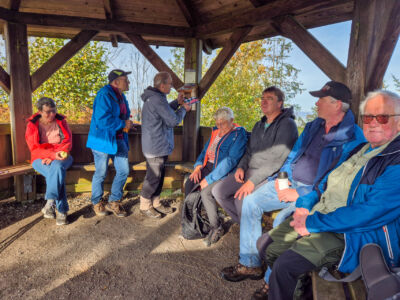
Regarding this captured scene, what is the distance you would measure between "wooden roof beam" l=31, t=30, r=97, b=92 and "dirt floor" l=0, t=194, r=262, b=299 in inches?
78.1

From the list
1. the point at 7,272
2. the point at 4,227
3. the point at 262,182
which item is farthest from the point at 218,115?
the point at 4,227

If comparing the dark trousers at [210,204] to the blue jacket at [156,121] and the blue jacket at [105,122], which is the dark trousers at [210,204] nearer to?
the blue jacket at [156,121]

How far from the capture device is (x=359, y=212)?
163 cm

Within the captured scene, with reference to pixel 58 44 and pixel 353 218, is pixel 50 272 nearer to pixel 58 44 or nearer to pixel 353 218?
pixel 353 218

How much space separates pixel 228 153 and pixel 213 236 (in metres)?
0.99

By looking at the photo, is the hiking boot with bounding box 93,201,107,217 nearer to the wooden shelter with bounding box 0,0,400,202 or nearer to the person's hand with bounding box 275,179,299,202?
the wooden shelter with bounding box 0,0,400,202

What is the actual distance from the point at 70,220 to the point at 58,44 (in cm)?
595

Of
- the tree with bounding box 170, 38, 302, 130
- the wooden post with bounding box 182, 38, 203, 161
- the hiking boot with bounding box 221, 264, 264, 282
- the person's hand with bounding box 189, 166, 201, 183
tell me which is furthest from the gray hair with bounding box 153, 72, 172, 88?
the tree with bounding box 170, 38, 302, 130

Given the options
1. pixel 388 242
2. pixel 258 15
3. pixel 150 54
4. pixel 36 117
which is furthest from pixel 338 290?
pixel 150 54

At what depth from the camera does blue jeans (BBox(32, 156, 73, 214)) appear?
11.8ft

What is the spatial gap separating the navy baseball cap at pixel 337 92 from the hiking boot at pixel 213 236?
1.87 meters

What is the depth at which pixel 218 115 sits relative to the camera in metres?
3.38

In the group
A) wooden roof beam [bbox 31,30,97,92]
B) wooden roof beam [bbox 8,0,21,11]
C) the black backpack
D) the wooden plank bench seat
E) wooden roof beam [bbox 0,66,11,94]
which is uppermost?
wooden roof beam [bbox 8,0,21,11]

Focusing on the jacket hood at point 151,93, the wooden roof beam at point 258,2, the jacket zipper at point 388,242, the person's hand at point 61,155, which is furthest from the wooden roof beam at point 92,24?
the jacket zipper at point 388,242
